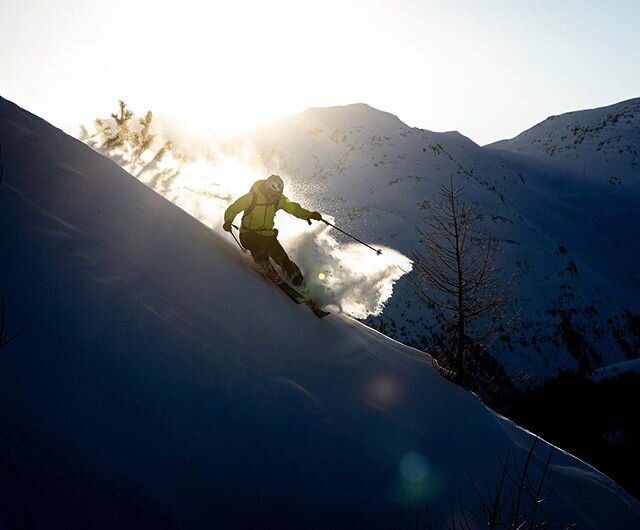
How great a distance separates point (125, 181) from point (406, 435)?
626 centimetres

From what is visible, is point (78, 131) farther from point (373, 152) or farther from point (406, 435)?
point (373, 152)

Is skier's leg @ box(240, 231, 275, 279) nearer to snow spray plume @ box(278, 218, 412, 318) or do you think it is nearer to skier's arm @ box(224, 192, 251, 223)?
skier's arm @ box(224, 192, 251, 223)

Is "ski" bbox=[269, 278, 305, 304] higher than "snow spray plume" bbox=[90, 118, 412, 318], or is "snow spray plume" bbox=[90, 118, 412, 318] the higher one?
"snow spray plume" bbox=[90, 118, 412, 318]

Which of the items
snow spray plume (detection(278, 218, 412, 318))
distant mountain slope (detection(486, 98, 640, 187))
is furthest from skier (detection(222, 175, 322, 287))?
distant mountain slope (detection(486, 98, 640, 187))

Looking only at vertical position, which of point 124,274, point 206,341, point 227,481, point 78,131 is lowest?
point 227,481

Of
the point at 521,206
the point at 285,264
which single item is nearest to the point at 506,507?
the point at 285,264

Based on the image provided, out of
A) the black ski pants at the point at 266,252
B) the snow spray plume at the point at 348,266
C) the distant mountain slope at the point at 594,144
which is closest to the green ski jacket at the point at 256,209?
the black ski pants at the point at 266,252

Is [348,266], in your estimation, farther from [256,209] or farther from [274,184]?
[274,184]

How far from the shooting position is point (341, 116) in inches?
2340

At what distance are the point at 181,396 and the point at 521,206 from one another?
50.8 m

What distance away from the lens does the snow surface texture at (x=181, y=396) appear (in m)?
3.33

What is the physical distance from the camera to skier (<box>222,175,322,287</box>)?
7797mm

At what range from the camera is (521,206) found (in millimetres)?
48250

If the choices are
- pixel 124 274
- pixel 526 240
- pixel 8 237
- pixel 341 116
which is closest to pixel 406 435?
pixel 124 274
